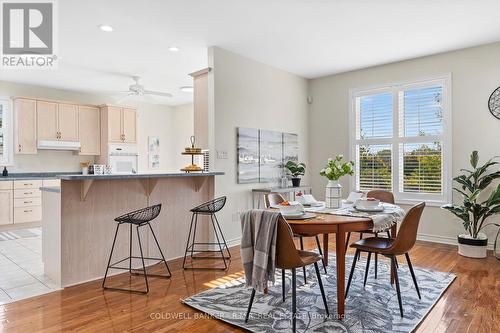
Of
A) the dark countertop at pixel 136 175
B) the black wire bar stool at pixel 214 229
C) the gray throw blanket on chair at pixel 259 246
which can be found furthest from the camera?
the black wire bar stool at pixel 214 229

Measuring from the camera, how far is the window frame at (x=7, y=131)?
626cm

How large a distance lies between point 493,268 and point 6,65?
7.38 m

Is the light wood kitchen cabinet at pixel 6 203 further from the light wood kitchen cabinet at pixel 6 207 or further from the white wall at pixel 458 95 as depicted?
the white wall at pixel 458 95

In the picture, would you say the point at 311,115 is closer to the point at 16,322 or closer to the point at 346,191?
the point at 346,191

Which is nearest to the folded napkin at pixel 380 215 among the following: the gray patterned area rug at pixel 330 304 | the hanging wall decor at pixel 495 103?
the gray patterned area rug at pixel 330 304

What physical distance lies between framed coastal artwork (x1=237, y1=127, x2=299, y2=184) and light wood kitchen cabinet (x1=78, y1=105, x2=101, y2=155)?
13.4ft

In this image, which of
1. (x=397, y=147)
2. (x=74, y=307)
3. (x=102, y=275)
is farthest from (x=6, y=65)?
(x=397, y=147)

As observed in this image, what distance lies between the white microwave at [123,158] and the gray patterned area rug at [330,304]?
16.7 ft

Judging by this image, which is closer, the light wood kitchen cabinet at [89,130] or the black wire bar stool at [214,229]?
the black wire bar stool at [214,229]

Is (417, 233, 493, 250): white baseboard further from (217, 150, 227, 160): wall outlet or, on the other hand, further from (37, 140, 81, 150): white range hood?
(37, 140, 81, 150): white range hood

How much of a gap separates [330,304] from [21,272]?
3.25 meters

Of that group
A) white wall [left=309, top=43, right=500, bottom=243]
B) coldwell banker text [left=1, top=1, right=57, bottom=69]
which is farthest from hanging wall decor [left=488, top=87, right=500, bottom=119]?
coldwell banker text [left=1, top=1, right=57, bottom=69]

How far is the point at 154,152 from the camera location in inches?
339

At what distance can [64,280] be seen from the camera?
317 centimetres
